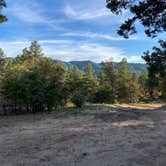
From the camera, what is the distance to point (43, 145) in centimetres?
1023

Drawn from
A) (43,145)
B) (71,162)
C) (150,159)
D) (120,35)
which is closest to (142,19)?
(120,35)

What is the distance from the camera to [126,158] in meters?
8.48

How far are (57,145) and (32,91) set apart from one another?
13.7 meters

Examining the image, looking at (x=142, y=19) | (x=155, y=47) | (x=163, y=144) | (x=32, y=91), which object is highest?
(x=142, y=19)

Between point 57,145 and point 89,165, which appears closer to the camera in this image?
point 89,165

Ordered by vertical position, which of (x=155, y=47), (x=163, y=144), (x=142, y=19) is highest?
(x=142, y=19)

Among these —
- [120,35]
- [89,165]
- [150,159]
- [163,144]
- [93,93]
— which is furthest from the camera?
[93,93]

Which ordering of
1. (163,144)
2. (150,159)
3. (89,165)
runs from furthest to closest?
(163,144) < (150,159) < (89,165)

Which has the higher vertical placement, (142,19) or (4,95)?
(142,19)

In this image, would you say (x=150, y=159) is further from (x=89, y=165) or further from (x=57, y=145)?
(x=57, y=145)

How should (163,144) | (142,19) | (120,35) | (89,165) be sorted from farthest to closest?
(163,144) → (120,35) → (142,19) → (89,165)

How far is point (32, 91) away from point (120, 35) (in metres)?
14.9

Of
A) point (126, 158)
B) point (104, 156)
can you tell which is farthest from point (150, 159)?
point (104, 156)

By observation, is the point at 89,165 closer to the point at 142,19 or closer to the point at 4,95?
the point at 142,19
